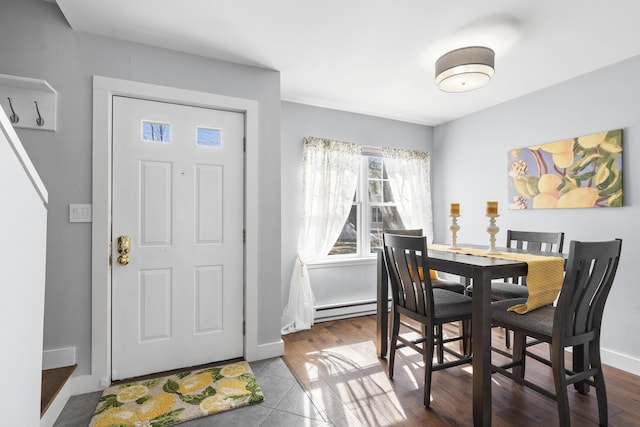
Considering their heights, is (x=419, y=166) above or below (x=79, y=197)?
above

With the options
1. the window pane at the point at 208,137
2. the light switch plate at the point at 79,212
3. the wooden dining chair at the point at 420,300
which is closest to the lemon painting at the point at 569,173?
the wooden dining chair at the point at 420,300

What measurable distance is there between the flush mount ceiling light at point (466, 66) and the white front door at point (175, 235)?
1.67 metres

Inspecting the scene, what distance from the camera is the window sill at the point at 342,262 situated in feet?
11.6

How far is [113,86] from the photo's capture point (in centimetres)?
219

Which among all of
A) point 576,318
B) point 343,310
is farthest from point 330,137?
point 576,318

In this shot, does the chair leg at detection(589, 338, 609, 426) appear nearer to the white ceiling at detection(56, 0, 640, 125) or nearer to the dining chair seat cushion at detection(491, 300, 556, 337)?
the dining chair seat cushion at detection(491, 300, 556, 337)

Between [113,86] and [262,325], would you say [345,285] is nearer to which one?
[262,325]

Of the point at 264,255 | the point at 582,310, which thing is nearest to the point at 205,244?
the point at 264,255

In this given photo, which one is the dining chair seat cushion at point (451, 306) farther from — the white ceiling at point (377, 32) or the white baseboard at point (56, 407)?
the white baseboard at point (56, 407)

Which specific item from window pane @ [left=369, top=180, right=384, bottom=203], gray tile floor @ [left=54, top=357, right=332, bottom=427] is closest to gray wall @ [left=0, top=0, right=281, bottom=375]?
gray tile floor @ [left=54, top=357, right=332, bottom=427]

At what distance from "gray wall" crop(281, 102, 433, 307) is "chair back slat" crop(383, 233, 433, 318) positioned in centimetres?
137

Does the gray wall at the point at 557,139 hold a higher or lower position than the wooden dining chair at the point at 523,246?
higher

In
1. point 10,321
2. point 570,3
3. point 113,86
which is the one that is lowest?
point 10,321

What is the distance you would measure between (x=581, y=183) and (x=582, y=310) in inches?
62.5
